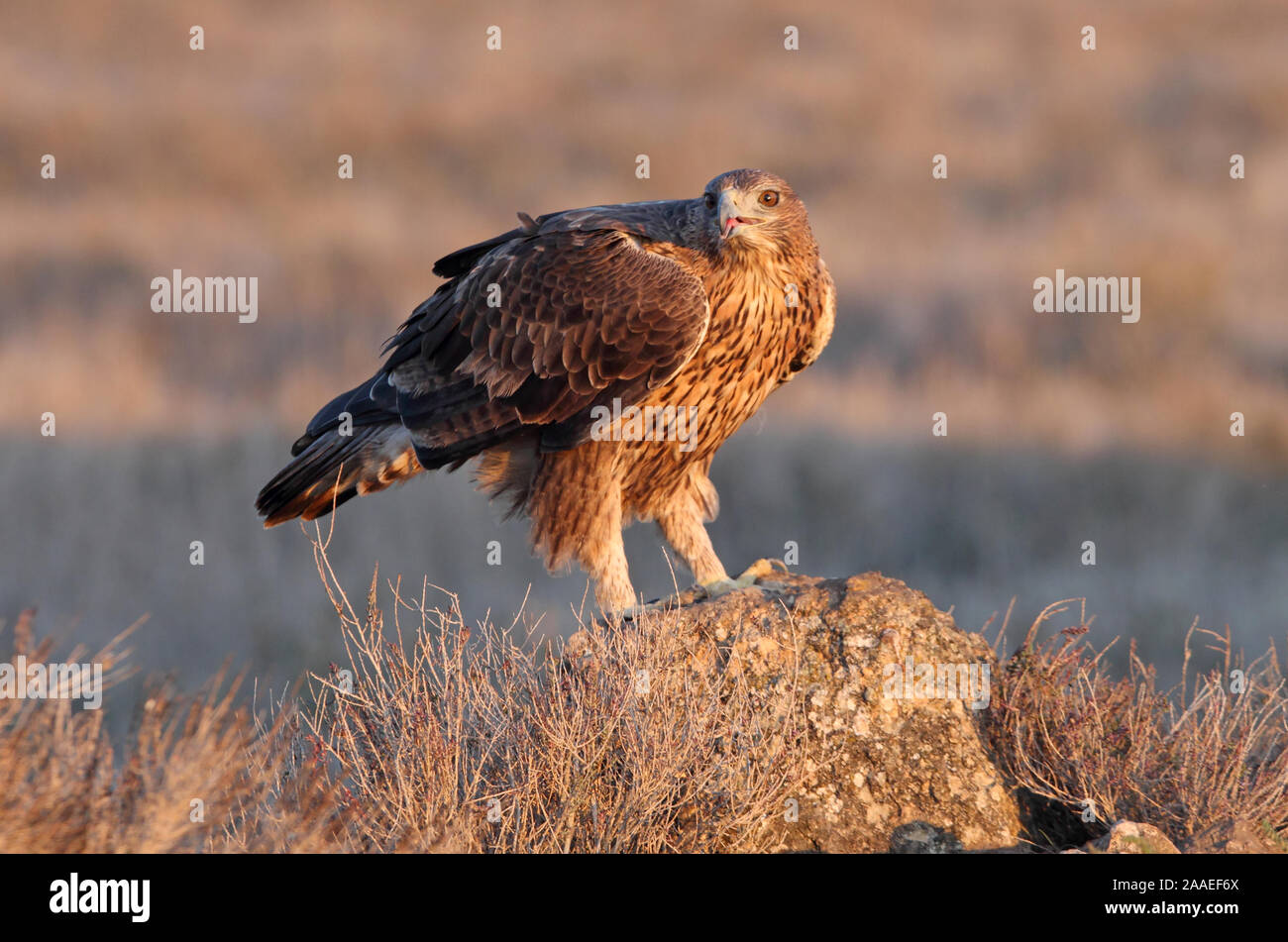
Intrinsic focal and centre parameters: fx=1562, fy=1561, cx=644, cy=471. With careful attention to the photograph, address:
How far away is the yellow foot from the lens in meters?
5.95

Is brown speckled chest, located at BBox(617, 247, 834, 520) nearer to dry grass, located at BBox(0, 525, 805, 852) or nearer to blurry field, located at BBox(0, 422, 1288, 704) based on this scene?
dry grass, located at BBox(0, 525, 805, 852)

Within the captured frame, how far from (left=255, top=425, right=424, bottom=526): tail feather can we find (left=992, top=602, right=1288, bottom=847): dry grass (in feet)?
8.90

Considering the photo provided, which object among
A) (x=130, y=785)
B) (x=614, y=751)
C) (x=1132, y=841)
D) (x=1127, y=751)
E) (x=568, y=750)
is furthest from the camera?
(x=1127, y=751)


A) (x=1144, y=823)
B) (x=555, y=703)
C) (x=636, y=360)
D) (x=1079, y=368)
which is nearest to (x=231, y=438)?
(x=1079, y=368)

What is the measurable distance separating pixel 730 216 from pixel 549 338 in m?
0.94

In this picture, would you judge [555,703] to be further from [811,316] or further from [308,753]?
[811,316]

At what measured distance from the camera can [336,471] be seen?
21.4 feet

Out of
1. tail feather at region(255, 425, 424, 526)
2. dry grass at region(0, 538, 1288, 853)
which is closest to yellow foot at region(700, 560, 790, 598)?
dry grass at region(0, 538, 1288, 853)

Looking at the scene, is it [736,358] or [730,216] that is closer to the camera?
[730,216]

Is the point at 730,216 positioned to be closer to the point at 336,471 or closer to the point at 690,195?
the point at 336,471

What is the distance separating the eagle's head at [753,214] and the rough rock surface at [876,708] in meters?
1.41

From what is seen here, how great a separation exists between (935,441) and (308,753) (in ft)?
32.0

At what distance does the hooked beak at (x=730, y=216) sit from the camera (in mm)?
5820

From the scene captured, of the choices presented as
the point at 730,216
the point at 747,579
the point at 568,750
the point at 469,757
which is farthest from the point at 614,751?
the point at 730,216
